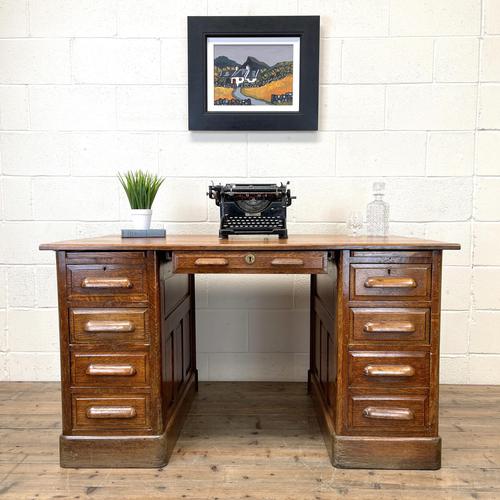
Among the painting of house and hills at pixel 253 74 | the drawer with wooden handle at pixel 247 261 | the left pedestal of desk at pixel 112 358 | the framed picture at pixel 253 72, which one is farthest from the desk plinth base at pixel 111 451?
the painting of house and hills at pixel 253 74

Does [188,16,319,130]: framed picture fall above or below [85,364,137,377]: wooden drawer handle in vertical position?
above

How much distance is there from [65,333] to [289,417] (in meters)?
1.19

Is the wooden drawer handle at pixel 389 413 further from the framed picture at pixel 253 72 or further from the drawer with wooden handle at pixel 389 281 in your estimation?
the framed picture at pixel 253 72

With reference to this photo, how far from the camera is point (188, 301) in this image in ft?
7.97

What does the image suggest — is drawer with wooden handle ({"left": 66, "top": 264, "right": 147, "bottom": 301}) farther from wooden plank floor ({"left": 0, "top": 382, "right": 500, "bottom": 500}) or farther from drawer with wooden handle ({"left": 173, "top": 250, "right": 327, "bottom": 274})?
wooden plank floor ({"left": 0, "top": 382, "right": 500, "bottom": 500})

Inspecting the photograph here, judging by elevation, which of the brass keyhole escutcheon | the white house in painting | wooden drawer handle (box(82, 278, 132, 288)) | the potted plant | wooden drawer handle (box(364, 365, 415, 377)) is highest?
the white house in painting

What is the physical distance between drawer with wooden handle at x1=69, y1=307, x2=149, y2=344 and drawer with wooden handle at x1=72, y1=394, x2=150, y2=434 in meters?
0.24

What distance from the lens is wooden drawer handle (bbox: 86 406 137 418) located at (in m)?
1.74

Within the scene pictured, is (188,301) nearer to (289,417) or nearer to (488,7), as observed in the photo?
(289,417)

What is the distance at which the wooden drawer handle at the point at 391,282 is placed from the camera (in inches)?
67.6

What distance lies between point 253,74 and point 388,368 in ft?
5.91

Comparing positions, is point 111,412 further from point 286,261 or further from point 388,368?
point 388,368

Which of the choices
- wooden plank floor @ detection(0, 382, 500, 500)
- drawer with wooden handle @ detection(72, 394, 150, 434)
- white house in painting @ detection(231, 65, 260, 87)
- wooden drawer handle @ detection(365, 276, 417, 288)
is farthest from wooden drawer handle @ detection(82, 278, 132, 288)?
white house in painting @ detection(231, 65, 260, 87)

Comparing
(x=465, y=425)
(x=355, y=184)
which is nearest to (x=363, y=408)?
(x=465, y=425)
